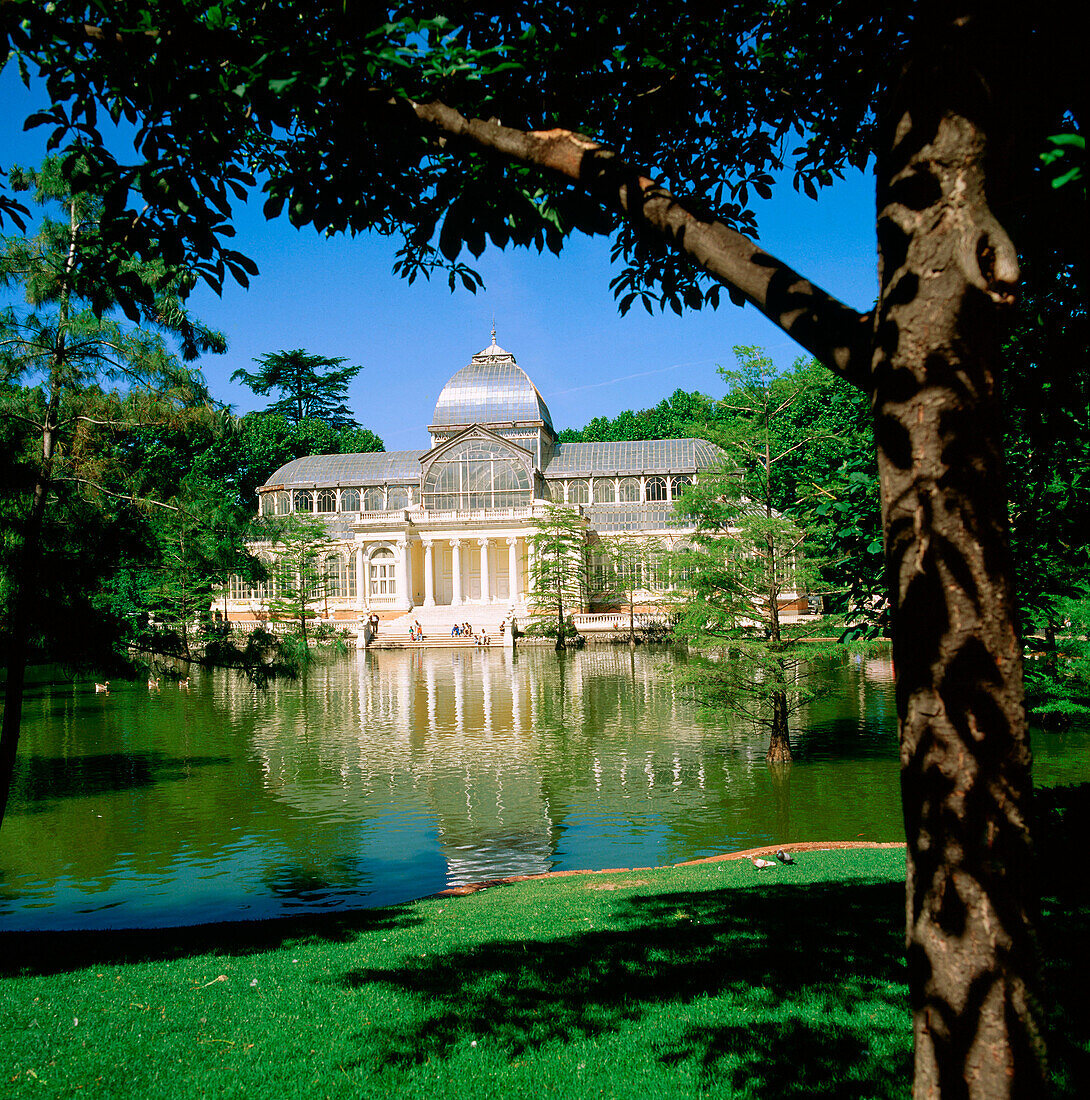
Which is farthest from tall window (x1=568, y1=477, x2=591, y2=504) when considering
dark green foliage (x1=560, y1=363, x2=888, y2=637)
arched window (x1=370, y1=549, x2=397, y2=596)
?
dark green foliage (x1=560, y1=363, x2=888, y2=637)

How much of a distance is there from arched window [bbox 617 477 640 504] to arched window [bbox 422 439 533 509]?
578cm

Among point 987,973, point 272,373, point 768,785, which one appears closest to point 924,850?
point 987,973

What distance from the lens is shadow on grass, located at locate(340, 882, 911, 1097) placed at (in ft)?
12.6

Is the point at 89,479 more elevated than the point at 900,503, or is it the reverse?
the point at 89,479

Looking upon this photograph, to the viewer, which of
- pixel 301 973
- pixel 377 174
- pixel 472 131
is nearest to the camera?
pixel 472 131

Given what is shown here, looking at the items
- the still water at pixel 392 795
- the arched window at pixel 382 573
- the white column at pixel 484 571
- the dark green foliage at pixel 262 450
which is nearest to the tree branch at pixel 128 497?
the still water at pixel 392 795

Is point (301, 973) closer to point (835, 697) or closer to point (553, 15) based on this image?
point (553, 15)

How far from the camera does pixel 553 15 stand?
16.4 feet

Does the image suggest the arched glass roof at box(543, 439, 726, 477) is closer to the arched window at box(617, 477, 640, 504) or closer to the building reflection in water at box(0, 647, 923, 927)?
the arched window at box(617, 477, 640, 504)

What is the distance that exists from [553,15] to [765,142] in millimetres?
1799

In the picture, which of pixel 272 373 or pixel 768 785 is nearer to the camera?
pixel 768 785

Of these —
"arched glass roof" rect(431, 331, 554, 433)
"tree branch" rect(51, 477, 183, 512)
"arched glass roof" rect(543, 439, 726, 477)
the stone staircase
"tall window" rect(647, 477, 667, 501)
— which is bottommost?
the stone staircase

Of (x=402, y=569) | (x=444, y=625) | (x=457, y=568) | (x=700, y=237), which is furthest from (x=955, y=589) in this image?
(x=402, y=569)

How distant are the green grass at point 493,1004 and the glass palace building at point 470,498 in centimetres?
3932
